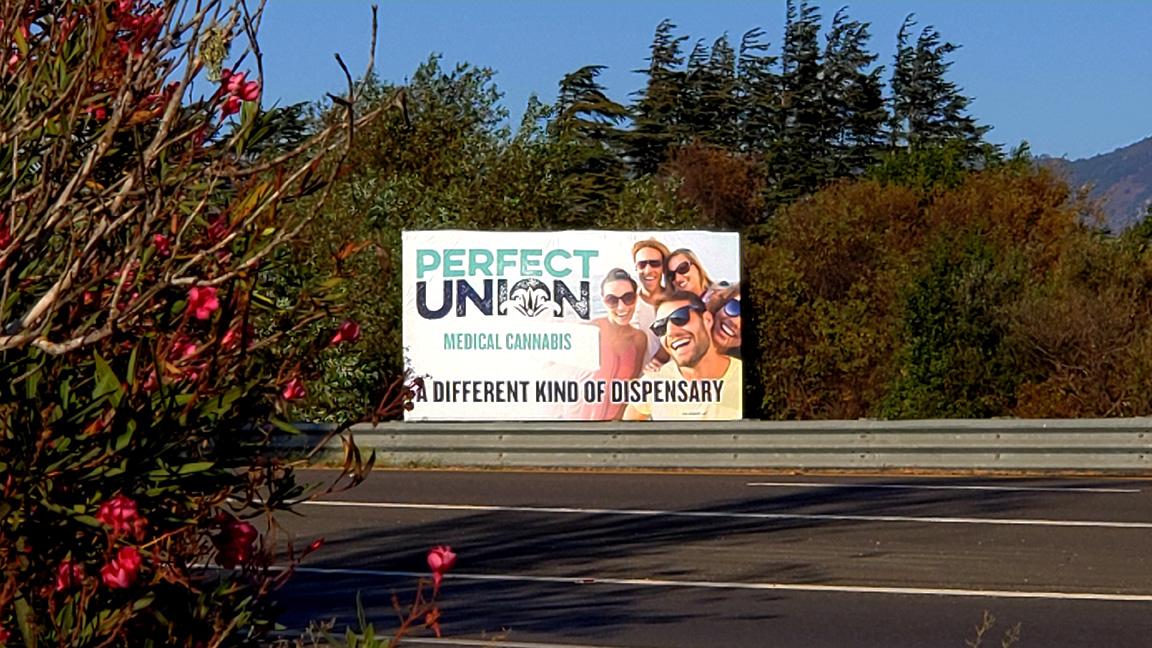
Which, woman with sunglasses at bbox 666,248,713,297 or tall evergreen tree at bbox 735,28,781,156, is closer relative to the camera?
woman with sunglasses at bbox 666,248,713,297

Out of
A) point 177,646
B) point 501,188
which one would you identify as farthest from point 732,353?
point 177,646

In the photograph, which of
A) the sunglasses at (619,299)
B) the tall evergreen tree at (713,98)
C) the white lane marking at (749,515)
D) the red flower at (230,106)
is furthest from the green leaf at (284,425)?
the tall evergreen tree at (713,98)

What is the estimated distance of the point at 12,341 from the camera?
10.9ft

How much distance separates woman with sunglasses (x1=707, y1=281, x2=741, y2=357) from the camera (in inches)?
856

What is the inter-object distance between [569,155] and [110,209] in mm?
26407

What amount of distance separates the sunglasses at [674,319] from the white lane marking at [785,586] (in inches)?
406

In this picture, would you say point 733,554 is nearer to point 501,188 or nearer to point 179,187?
point 179,187

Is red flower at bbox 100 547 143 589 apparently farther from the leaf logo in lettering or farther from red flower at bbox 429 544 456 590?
the leaf logo in lettering

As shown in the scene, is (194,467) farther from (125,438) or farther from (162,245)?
(162,245)

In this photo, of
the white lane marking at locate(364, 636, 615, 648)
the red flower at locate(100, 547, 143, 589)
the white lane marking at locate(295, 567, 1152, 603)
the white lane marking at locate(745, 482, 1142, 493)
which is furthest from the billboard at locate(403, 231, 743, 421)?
the red flower at locate(100, 547, 143, 589)

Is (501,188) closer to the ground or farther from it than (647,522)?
farther from it

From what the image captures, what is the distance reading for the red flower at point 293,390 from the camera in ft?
13.3

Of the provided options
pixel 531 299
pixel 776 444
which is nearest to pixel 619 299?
pixel 531 299

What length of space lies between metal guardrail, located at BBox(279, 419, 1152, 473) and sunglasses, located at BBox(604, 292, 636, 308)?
8.32ft
